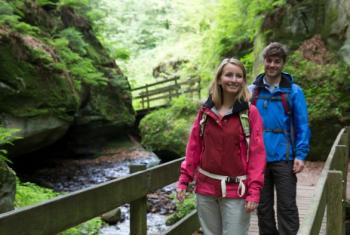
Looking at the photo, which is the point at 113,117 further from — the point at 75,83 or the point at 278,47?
the point at 278,47

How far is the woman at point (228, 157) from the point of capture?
3.20 meters

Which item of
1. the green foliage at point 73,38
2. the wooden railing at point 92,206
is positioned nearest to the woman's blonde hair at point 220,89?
the wooden railing at point 92,206

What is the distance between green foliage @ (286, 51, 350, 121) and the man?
7.86 m

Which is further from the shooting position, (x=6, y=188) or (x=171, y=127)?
(x=171, y=127)

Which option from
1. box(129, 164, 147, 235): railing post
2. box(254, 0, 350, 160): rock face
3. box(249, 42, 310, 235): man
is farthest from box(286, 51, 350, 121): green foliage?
box(129, 164, 147, 235): railing post

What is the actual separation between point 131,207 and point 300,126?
5.50 feet

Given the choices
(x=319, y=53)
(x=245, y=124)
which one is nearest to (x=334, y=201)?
(x=245, y=124)

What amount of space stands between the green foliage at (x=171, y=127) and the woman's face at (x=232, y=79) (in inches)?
547

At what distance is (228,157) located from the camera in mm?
3205

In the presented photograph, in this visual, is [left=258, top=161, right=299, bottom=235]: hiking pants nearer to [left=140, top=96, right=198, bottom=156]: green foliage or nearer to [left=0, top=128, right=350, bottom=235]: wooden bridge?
[left=0, top=128, right=350, bottom=235]: wooden bridge

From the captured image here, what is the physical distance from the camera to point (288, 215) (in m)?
4.27

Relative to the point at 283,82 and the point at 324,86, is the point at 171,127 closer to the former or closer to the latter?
the point at 324,86

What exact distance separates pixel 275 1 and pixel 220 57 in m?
5.06

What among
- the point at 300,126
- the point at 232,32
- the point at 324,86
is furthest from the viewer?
the point at 232,32
